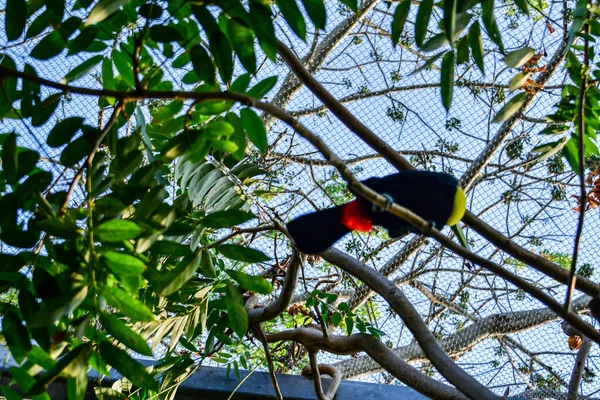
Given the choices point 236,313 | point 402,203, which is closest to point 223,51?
point 236,313

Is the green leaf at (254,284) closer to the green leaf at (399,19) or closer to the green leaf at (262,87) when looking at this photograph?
the green leaf at (262,87)

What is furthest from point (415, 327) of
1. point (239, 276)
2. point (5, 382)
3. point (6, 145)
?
point (5, 382)

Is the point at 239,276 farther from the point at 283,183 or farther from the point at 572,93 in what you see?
the point at 283,183

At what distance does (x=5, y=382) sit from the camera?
2.07 metres

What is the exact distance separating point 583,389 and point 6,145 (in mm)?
2112

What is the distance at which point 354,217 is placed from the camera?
148 centimetres

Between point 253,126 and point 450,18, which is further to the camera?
point 253,126

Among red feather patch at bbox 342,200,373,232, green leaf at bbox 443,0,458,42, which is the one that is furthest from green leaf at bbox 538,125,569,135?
green leaf at bbox 443,0,458,42

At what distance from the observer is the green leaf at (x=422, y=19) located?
1141mm

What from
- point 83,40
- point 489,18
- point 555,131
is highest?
point 555,131

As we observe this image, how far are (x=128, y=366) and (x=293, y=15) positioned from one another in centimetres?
61

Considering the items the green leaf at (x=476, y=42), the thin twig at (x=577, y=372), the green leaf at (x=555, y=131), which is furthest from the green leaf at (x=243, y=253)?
the thin twig at (x=577, y=372)

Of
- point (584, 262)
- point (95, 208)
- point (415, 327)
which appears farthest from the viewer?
point (584, 262)

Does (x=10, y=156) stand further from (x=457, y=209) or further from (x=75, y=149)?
(x=457, y=209)
